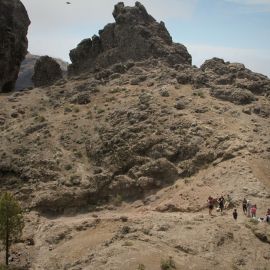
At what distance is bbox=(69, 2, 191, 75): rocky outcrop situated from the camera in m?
73.1

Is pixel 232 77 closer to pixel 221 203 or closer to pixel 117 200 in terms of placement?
pixel 117 200

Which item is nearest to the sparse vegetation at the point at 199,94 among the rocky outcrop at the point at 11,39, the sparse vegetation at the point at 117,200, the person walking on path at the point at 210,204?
the sparse vegetation at the point at 117,200

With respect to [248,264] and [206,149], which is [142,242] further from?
[206,149]

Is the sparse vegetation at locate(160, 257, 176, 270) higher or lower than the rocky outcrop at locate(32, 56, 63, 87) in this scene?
lower

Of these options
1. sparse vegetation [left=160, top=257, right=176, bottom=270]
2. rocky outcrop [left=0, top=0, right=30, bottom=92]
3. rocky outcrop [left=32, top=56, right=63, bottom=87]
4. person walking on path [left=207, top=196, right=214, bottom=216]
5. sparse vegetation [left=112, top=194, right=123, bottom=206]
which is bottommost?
sparse vegetation [left=160, top=257, right=176, bottom=270]

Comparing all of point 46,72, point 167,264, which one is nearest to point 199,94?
point 46,72

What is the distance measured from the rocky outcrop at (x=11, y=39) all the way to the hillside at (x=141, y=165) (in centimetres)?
1023

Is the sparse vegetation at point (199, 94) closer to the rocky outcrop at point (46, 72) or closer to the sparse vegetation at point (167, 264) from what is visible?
the rocky outcrop at point (46, 72)

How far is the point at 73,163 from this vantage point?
170 ft

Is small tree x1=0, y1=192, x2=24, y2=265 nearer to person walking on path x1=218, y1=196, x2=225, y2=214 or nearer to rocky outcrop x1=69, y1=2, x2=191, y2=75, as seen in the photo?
person walking on path x1=218, y1=196, x2=225, y2=214

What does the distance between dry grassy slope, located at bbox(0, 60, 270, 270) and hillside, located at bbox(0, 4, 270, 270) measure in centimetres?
12

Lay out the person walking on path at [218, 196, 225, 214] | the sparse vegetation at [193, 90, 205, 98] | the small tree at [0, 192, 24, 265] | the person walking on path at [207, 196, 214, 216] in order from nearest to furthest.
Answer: the small tree at [0, 192, 24, 265] < the person walking on path at [207, 196, 214, 216] < the person walking on path at [218, 196, 225, 214] < the sparse vegetation at [193, 90, 205, 98]

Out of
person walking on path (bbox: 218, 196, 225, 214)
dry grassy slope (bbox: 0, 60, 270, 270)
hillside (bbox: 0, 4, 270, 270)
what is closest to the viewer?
dry grassy slope (bbox: 0, 60, 270, 270)

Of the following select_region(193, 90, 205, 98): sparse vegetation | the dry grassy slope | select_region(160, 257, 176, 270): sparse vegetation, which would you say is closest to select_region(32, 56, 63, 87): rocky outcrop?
the dry grassy slope
